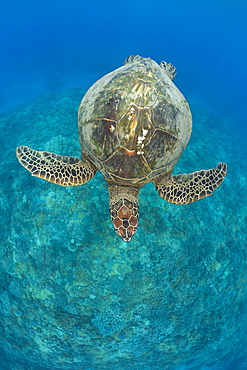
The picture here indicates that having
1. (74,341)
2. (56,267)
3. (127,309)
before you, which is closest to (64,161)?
(56,267)

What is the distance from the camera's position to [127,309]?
179 inches

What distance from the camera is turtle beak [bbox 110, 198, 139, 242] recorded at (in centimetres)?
321

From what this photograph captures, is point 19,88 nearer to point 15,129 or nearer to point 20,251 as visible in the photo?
point 15,129

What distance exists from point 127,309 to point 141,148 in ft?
9.68

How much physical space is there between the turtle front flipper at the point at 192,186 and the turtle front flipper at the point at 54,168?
3.58ft

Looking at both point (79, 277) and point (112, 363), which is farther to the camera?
point (112, 363)

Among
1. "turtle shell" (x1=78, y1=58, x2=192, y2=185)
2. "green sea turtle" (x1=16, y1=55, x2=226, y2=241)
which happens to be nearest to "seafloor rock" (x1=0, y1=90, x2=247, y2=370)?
"green sea turtle" (x1=16, y1=55, x2=226, y2=241)

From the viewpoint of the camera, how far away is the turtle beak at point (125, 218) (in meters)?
3.21

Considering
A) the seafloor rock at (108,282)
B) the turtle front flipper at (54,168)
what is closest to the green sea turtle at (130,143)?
the turtle front flipper at (54,168)

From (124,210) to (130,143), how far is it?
2.77 ft

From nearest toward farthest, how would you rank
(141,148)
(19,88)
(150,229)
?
(141,148)
(150,229)
(19,88)

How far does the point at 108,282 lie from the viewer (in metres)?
4.53

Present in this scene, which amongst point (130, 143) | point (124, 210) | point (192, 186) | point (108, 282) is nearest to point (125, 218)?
point (124, 210)

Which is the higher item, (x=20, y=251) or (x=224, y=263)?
(x=224, y=263)
